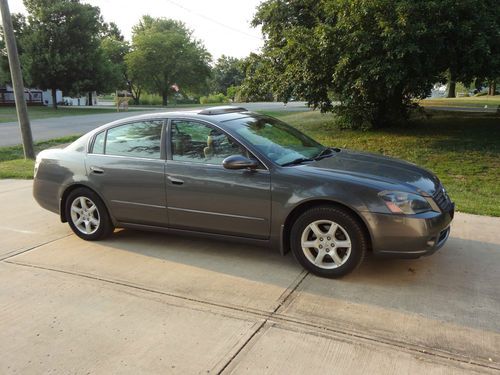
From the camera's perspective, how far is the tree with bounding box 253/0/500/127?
9992mm

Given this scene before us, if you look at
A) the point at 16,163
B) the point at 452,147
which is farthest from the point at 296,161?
the point at 16,163

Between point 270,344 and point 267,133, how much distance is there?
2438mm

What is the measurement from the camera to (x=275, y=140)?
16.1 feet

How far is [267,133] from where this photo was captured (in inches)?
197

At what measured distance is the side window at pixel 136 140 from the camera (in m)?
5.07

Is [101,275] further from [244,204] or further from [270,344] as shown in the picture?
[270,344]

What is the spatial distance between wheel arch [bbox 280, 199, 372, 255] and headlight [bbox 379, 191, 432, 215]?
0.27 meters

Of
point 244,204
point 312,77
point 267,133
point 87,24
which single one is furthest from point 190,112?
point 87,24

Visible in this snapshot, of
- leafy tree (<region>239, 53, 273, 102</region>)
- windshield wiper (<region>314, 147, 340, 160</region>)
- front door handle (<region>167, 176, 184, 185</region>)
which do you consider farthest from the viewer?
leafy tree (<region>239, 53, 273, 102</region>)

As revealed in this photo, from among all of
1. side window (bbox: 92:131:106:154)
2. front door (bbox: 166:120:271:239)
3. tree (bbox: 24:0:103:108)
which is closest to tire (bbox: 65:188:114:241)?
side window (bbox: 92:131:106:154)

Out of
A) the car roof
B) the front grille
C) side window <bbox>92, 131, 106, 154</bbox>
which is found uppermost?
the car roof

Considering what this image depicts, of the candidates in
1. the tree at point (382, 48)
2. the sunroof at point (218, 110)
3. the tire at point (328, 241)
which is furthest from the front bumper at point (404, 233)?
the tree at point (382, 48)

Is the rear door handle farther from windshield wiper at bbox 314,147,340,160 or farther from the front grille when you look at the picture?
the front grille

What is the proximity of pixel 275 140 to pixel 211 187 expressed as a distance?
87cm
